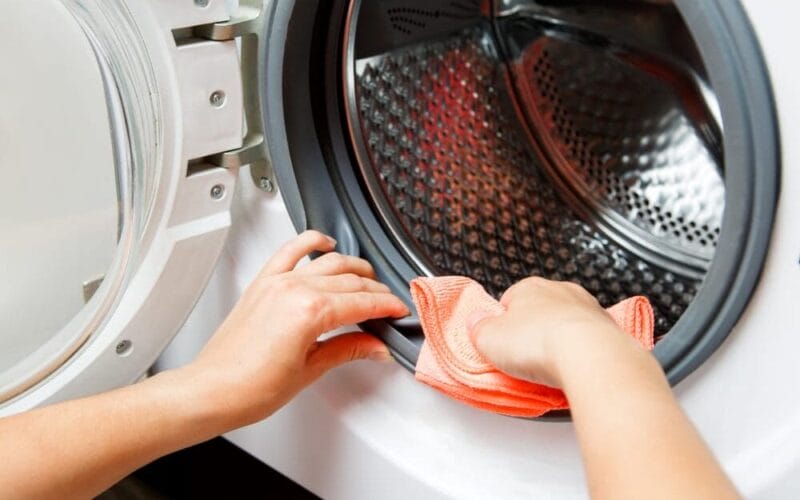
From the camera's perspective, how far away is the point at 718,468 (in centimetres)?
44

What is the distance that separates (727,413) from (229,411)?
1.11 ft

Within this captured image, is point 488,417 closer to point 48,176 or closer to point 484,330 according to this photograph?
point 484,330

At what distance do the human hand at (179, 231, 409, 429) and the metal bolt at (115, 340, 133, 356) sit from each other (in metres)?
0.09

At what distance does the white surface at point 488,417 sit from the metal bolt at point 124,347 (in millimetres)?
111

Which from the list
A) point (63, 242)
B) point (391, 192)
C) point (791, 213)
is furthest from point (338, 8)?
point (791, 213)

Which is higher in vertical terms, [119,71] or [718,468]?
[119,71]

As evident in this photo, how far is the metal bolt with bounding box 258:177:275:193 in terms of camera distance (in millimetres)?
751

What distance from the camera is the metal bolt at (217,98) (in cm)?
69

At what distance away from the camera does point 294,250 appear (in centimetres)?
72

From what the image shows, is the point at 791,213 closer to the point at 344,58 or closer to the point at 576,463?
the point at 576,463

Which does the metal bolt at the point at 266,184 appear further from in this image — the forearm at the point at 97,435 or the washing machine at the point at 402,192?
the forearm at the point at 97,435

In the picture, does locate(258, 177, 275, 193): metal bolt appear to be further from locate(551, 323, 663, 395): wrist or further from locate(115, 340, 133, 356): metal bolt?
locate(551, 323, 663, 395): wrist

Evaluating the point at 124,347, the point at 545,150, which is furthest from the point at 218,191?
the point at 545,150

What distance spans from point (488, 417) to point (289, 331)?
167mm
